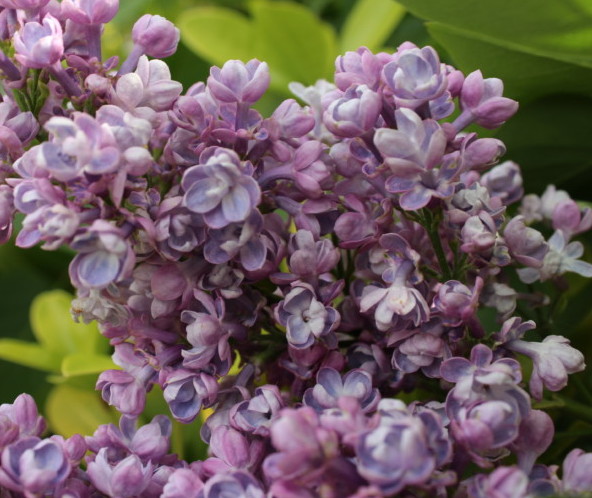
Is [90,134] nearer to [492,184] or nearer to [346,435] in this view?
[346,435]

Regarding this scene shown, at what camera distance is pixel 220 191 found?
1.47ft

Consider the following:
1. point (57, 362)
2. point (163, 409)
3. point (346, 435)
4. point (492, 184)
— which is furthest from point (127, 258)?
point (57, 362)

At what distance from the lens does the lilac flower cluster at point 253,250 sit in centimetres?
43

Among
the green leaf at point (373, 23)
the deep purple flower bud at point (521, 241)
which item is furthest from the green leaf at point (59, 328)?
the deep purple flower bud at point (521, 241)

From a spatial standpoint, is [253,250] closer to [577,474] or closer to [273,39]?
[577,474]

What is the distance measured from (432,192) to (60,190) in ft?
0.64

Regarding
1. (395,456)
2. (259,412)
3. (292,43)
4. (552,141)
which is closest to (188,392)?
(259,412)

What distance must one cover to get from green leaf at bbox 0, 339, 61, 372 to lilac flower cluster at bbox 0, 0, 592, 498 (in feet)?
1.31

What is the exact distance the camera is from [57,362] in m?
0.96

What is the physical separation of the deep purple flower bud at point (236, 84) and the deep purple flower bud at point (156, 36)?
6 cm

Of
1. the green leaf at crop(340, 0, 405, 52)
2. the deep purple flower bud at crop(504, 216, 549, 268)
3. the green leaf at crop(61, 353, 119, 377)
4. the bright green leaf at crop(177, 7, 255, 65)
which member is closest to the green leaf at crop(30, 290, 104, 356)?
the green leaf at crop(61, 353, 119, 377)

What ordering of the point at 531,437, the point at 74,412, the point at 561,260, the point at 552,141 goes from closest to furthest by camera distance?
the point at 531,437 → the point at 561,260 → the point at 552,141 → the point at 74,412

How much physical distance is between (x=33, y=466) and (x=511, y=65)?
44 cm

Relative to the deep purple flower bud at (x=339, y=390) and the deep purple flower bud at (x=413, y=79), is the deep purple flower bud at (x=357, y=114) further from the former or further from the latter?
the deep purple flower bud at (x=339, y=390)
